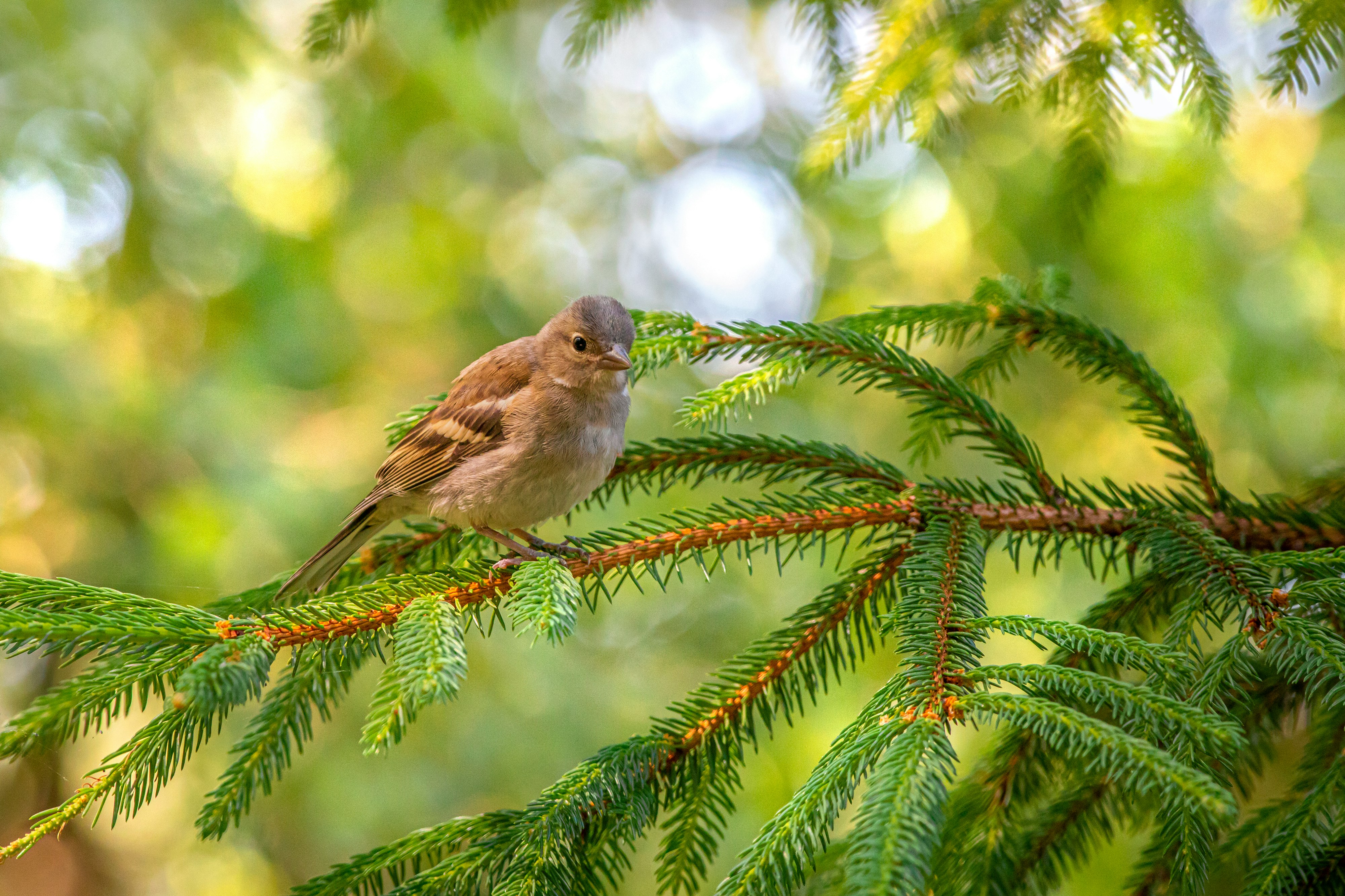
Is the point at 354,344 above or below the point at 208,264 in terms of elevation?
below

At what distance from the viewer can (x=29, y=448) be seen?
18.9ft

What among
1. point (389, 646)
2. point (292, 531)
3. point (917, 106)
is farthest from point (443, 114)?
point (389, 646)

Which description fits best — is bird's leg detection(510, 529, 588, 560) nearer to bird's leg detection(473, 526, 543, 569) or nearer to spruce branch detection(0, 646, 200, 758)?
bird's leg detection(473, 526, 543, 569)

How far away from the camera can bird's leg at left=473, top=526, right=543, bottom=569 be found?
6.88 ft

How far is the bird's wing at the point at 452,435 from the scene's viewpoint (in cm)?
292

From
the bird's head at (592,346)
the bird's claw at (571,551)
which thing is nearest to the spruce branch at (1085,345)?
the bird's head at (592,346)

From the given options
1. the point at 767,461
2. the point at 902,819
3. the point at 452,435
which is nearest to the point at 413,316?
the point at 452,435

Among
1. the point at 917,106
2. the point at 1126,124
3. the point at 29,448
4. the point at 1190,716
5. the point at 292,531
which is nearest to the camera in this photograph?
the point at 1190,716

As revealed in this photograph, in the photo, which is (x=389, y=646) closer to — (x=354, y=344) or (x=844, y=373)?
(x=844, y=373)

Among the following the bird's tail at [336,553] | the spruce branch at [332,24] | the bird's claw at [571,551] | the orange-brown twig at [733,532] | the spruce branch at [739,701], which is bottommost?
the spruce branch at [739,701]

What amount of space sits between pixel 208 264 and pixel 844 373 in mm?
5377

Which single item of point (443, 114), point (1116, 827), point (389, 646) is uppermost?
point (443, 114)

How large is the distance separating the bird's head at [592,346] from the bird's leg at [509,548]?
0.53m

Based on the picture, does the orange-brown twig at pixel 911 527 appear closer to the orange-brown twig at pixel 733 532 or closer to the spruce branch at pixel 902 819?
the orange-brown twig at pixel 733 532
